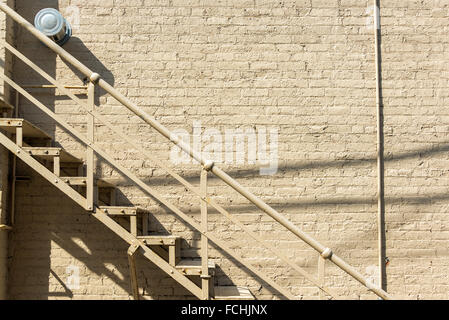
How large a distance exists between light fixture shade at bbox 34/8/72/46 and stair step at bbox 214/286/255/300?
308 cm

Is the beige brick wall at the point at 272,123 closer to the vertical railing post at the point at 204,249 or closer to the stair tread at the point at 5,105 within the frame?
the stair tread at the point at 5,105

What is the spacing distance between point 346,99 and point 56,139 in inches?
124

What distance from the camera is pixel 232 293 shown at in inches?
189

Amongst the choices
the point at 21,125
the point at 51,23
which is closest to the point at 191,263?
the point at 21,125

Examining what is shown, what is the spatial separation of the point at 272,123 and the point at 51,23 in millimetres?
2527

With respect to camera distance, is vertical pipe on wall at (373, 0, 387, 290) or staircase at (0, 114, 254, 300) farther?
vertical pipe on wall at (373, 0, 387, 290)

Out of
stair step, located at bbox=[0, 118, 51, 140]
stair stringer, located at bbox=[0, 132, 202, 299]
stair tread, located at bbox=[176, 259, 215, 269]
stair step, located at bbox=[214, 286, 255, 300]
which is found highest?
stair step, located at bbox=[0, 118, 51, 140]

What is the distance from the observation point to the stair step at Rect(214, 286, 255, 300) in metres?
4.51

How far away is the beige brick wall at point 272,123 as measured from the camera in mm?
5344

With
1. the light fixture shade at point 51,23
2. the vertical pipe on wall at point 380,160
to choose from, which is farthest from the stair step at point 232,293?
the light fixture shade at point 51,23

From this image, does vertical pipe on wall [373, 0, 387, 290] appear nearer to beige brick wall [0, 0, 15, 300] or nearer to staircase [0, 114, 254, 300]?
staircase [0, 114, 254, 300]

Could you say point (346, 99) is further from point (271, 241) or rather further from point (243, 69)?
point (271, 241)

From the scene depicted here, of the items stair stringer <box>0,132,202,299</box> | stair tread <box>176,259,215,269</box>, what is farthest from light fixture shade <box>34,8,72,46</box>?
stair tread <box>176,259,215,269</box>

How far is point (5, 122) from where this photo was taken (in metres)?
4.46
